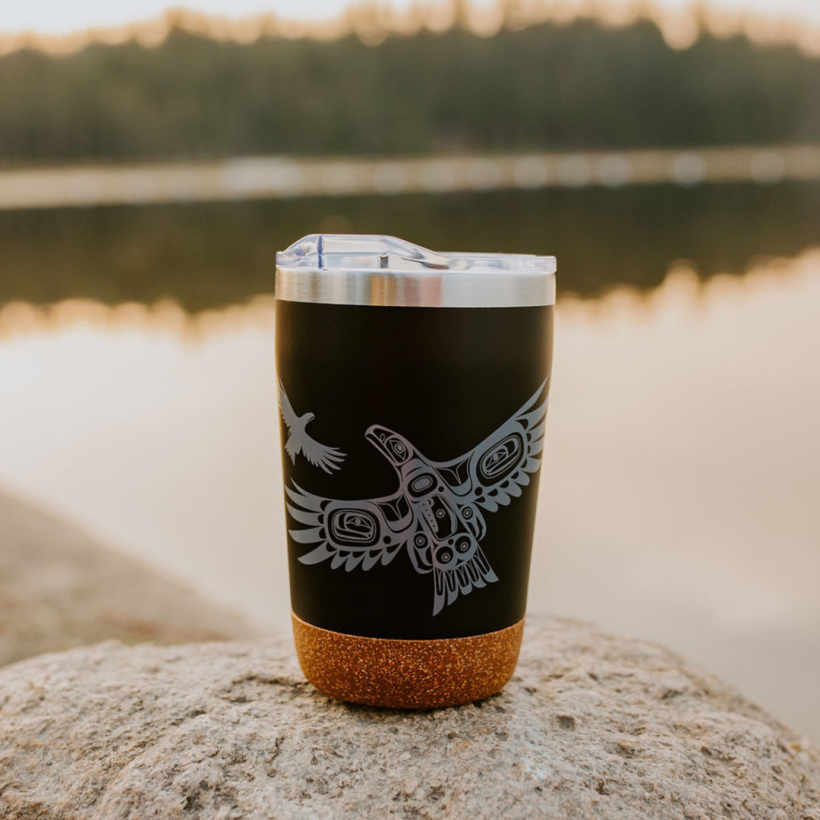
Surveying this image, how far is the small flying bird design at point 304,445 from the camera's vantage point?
1.55 meters

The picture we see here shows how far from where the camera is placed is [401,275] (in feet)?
4.75

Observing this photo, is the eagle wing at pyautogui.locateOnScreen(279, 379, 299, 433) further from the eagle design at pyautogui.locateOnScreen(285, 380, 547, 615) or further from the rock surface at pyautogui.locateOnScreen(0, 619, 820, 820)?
the rock surface at pyautogui.locateOnScreen(0, 619, 820, 820)

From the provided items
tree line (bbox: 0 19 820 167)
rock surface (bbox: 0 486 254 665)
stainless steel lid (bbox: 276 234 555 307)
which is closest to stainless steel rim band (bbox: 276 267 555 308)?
stainless steel lid (bbox: 276 234 555 307)

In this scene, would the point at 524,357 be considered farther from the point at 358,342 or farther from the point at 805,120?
the point at 805,120

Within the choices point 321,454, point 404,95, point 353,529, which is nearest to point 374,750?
point 353,529

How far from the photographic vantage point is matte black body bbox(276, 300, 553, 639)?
58.1 inches

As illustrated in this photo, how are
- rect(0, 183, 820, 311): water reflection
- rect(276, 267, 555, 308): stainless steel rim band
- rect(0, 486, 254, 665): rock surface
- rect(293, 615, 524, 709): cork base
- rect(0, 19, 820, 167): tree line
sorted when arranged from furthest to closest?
rect(0, 19, 820, 167): tree line, rect(0, 183, 820, 311): water reflection, rect(0, 486, 254, 665): rock surface, rect(293, 615, 524, 709): cork base, rect(276, 267, 555, 308): stainless steel rim band

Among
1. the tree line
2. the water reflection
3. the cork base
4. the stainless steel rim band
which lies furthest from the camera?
the tree line

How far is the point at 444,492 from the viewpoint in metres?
1.54

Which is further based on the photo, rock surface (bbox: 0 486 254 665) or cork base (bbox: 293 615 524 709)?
rock surface (bbox: 0 486 254 665)

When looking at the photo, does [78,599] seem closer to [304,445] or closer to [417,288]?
[304,445]

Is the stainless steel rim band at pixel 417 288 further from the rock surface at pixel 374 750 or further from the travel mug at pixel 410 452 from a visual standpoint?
the rock surface at pixel 374 750

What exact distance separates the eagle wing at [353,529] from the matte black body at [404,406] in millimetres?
12

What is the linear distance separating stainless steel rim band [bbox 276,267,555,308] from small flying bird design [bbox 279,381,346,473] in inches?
6.7
